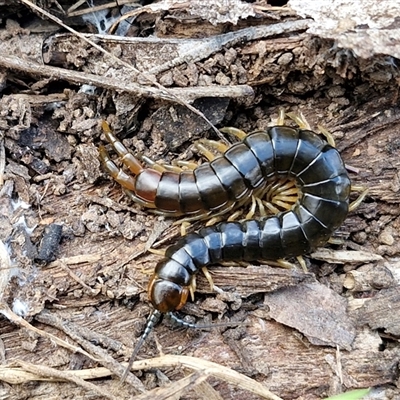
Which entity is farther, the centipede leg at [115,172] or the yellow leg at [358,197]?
the centipede leg at [115,172]

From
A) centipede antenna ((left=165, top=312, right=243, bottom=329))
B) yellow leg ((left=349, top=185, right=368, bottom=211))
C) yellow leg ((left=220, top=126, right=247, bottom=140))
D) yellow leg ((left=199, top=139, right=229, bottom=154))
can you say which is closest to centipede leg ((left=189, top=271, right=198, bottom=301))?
centipede antenna ((left=165, top=312, right=243, bottom=329))

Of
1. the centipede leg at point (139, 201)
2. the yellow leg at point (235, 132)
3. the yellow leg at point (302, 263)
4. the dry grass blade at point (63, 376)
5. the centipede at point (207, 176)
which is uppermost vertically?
the yellow leg at point (235, 132)

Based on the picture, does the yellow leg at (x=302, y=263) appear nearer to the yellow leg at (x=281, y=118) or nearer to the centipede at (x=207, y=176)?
the centipede at (x=207, y=176)

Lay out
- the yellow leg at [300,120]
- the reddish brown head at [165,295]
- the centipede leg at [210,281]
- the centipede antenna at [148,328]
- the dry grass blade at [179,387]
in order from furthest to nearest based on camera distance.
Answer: the yellow leg at [300,120] < the centipede leg at [210,281] < the reddish brown head at [165,295] < the centipede antenna at [148,328] < the dry grass blade at [179,387]

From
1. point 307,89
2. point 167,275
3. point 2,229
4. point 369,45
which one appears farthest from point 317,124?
point 2,229

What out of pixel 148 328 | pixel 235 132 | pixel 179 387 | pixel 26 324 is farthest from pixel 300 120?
pixel 26 324

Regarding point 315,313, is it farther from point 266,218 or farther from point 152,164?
point 152,164

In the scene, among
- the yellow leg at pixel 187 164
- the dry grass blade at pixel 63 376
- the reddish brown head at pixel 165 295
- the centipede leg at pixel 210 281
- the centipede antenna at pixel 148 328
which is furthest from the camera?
the yellow leg at pixel 187 164

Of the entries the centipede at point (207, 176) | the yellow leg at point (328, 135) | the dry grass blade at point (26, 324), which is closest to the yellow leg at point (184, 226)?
the centipede at point (207, 176)
